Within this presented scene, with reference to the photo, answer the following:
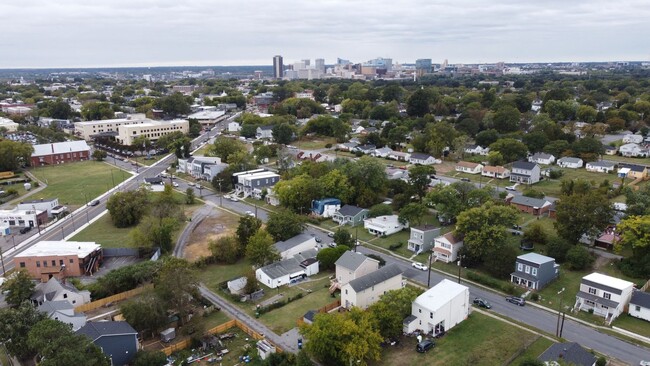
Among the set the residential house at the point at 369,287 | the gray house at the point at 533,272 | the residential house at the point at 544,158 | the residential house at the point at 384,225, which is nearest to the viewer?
the residential house at the point at 369,287

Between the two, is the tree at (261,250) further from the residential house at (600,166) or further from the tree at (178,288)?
the residential house at (600,166)

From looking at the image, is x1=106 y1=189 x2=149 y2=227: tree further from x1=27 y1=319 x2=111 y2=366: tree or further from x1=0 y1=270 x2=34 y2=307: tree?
x1=27 y1=319 x2=111 y2=366: tree

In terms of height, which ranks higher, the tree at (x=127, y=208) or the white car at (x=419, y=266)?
the tree at (x=127, y=208)

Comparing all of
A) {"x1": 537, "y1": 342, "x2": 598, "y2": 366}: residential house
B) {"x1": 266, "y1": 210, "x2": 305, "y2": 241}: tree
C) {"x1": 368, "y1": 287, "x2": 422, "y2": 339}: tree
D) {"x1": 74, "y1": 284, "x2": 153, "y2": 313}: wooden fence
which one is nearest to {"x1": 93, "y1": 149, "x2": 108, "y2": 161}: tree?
{"x1": 266, "y1": 210, "x2": 305, "y2": 241}: tree

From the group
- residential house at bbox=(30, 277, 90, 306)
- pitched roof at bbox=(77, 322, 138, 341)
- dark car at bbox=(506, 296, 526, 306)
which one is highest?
pitched roof at bbox=(77, 322, 138, 341)

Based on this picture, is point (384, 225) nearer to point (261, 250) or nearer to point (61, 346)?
point (261, 250)

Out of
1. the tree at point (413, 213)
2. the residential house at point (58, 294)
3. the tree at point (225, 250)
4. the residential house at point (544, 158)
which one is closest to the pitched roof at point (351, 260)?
the tree at point (225, 250)

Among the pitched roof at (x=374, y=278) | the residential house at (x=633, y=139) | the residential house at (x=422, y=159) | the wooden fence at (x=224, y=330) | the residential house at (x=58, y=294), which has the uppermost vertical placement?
the residential house at (x=633, y=139)
